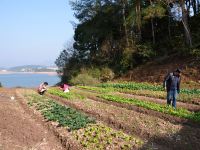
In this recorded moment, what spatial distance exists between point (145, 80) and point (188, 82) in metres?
4.96

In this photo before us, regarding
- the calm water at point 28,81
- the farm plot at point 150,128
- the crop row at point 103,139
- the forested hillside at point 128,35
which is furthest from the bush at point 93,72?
the crop row at point 103,139

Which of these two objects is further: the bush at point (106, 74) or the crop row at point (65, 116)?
the bush at point (106, 74)

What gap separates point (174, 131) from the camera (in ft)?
42.5

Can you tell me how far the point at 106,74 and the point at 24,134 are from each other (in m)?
27.6

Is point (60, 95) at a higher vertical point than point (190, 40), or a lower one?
lower

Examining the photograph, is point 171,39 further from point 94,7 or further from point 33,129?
point 33,129

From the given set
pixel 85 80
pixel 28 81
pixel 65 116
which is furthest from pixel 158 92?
pixel 28 81

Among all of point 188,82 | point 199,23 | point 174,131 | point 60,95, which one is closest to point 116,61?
point 199,23

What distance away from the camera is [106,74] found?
40594 millimetres

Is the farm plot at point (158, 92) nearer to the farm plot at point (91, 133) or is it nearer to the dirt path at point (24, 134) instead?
the farm plot at point (91, 133)

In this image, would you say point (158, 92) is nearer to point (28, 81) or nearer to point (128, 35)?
point (128, 35)

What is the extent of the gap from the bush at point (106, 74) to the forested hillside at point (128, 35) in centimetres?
10

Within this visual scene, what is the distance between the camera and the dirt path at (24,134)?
468 inches

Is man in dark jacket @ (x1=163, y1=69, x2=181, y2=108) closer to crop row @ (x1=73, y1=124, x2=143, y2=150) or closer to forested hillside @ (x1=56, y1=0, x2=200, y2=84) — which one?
crop row @ (x1=73, y1=124, x2=143, y2=150)
